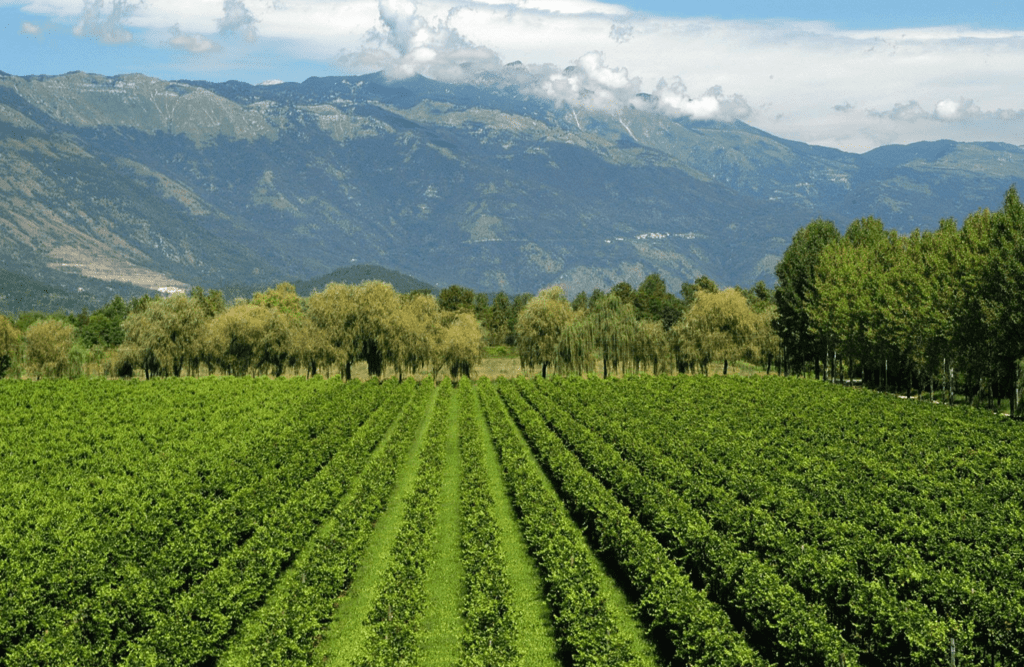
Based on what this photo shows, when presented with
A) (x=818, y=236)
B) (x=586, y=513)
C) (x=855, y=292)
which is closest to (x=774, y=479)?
(x=586, y=513)

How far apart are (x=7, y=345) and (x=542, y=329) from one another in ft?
235

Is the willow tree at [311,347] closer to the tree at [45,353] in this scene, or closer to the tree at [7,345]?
the tree at [45,353]

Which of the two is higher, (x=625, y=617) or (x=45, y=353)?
(x=45, y=353)

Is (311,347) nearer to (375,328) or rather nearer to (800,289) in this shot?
(375,328)

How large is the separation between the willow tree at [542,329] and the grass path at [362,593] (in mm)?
58467

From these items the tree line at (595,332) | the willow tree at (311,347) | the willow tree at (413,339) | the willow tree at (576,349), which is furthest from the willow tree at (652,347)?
the willow tree at (311,347)

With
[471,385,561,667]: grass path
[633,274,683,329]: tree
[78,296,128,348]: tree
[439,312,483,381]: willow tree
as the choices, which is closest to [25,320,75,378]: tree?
[78,296,128,348]: tree

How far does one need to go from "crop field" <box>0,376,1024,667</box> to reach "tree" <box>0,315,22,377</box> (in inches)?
2517

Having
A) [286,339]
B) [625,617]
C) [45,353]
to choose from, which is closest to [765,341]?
[286,339]

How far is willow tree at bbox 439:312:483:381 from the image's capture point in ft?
310

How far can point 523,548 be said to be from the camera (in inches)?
1119

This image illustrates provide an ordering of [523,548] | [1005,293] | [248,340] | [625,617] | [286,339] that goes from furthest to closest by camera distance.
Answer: [286,339]
[248,340]
[1005,293]
[523,548]
[625,617]

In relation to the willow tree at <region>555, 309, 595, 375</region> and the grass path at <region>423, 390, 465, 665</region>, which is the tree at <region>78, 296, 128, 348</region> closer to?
the willow tree at <region>555, 309, 595, 375</region>

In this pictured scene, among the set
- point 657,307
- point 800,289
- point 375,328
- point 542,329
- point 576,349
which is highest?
point 657,307
